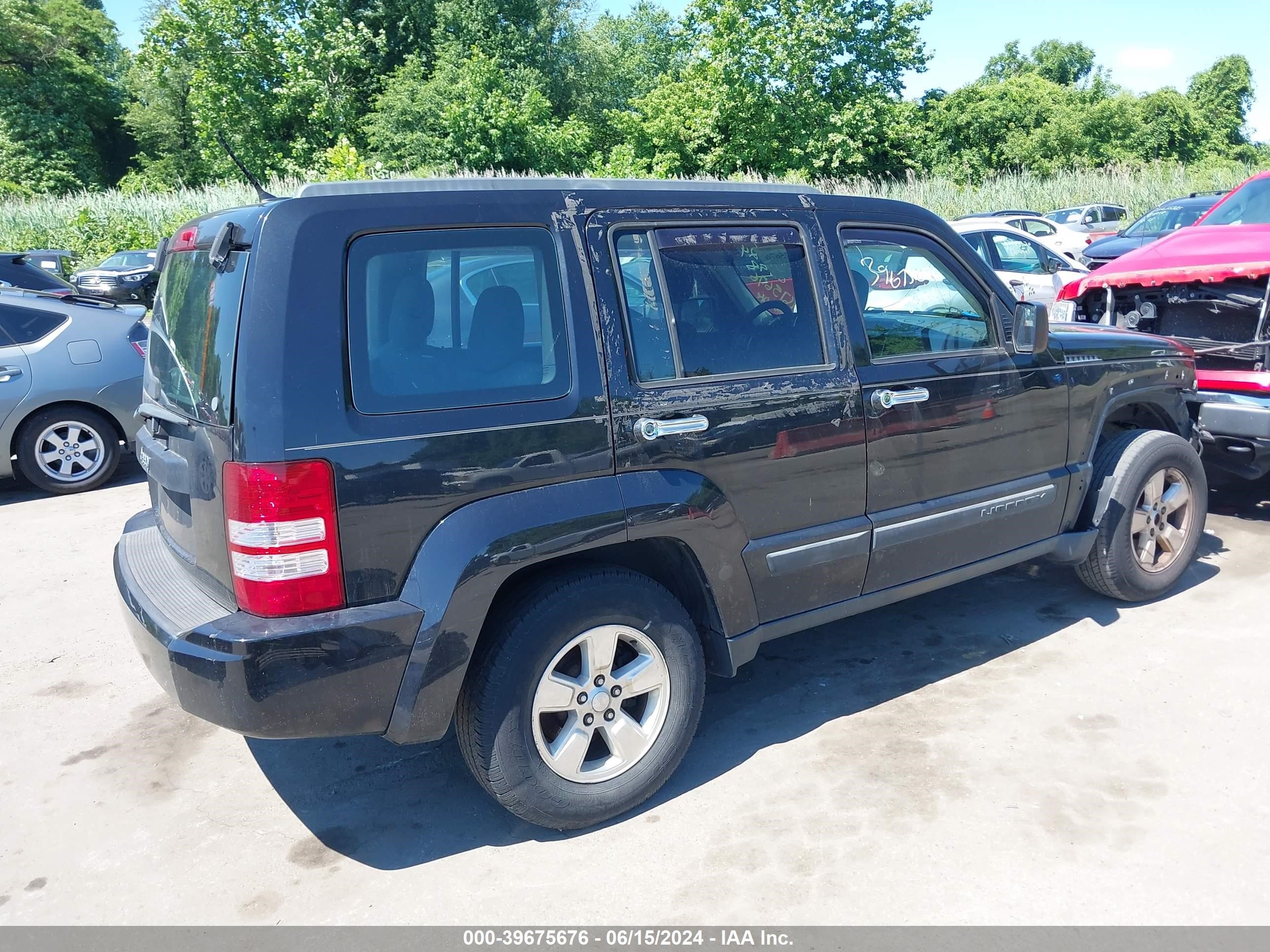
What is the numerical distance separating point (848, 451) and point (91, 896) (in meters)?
2.83

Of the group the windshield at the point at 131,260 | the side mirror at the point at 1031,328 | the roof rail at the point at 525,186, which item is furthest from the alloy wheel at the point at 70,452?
the windshield at the point at 131,260

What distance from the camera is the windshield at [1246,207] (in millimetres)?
6965

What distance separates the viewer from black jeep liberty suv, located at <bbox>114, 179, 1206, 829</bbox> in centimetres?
263

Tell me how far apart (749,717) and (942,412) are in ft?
4.67

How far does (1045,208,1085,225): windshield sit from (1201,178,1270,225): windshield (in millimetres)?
16044

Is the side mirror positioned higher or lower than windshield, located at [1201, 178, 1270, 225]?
lower

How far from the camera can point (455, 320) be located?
9.35 feet

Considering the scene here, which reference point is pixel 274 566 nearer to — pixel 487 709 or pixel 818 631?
pixel 487 709

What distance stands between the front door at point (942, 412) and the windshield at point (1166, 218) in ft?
42.6

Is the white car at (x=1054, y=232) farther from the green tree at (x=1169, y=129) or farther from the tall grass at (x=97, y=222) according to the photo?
the green tree at (x=1169, y=129)

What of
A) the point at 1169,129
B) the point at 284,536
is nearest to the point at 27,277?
the point at 284,536

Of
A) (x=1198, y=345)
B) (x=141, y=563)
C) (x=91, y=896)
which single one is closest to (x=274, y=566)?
(x=141, y=563)

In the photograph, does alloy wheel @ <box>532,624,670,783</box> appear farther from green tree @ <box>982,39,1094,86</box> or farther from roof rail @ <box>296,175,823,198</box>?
green tree @ <box>982,39,1094,86</box>
